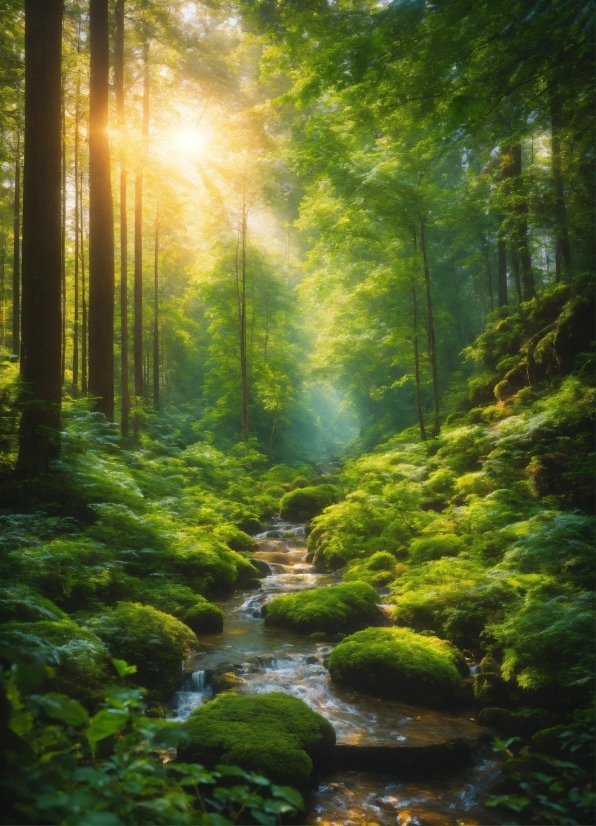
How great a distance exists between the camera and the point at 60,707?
6.74ft

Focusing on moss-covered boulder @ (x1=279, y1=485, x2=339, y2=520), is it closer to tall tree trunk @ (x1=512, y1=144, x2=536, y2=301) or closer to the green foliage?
tall tree trunk @ (x1=512, y1=144, x2=536, y2=301)

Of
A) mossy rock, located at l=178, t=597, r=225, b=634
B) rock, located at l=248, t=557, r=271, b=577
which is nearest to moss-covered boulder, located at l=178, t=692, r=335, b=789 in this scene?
mossy rock, located at l=178, t=597, r=225, b=634

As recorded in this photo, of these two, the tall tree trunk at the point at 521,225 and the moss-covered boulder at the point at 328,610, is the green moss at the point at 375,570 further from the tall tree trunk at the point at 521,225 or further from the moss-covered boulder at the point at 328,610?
the tall tree trunk at the point at 521,225

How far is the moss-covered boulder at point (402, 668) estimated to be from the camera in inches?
262

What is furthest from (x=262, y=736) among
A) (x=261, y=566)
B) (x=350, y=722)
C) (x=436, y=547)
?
(x=261, y=566)

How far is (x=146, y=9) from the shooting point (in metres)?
15.3

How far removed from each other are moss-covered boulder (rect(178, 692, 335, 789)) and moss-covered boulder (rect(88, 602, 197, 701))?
96cm

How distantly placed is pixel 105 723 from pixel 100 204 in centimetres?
1180

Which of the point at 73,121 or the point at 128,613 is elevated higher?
the point at 73,121

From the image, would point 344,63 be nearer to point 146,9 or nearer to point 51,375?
point 51,375

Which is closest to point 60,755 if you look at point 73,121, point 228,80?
point 228,80

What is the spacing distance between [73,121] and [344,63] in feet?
54.3

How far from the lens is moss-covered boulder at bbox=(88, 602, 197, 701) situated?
6.35 metres

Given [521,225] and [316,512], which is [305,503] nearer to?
[316,512]
